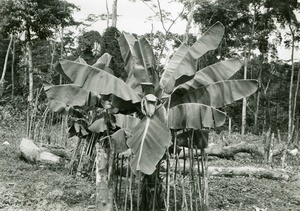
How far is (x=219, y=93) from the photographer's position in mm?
6727

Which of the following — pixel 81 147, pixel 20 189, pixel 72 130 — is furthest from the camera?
pixel 81 147

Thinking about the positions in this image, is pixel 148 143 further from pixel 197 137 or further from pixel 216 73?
pixel 216 73

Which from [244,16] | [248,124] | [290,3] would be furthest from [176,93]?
[248,124]

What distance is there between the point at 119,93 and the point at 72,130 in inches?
129

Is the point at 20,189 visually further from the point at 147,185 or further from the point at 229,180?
the point at 229,180

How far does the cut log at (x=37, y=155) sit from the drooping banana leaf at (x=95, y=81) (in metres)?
4.19

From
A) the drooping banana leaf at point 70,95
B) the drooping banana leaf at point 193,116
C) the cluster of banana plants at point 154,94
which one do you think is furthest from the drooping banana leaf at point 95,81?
the drooping banana leaf at point 193,116

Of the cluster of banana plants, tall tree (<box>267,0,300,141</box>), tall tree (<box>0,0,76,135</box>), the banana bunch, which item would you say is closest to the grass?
the cluster of banana plants

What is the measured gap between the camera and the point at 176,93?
6.81m

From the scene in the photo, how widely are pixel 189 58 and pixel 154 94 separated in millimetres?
842

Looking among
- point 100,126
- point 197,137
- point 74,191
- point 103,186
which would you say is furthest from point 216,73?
point 74,191

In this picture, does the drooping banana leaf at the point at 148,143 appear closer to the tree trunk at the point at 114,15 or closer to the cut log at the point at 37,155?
the cut log at the point at 37,155

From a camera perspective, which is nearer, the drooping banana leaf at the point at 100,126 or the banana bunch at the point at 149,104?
the banana bunch at the point at 149,104

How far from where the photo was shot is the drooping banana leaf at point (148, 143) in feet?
18.1
